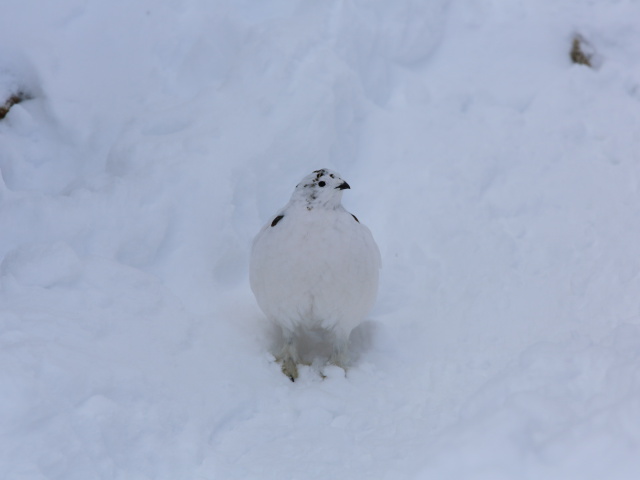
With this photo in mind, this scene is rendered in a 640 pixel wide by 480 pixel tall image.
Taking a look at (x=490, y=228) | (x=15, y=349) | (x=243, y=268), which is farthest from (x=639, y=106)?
(x=15, y=349)

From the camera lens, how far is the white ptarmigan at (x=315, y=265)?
4016mm

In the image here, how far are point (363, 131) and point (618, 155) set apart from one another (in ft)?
6.39

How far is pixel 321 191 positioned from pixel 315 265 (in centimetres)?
42

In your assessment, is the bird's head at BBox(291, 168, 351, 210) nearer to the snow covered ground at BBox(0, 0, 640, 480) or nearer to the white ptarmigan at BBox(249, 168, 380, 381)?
the white ptarmigan at BBox(249, 168, 380, 381)

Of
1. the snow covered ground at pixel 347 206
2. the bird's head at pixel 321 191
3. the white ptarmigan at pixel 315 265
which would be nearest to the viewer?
the snow covered ground at pixel 347 206

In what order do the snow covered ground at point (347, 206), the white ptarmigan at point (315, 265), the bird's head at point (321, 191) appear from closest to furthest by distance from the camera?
1. the snow covered ground at point (347, 206)
2. the white ptarmigan at point (315, 265)
3. the bird's head at point (321, 191)

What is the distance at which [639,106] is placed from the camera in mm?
6141

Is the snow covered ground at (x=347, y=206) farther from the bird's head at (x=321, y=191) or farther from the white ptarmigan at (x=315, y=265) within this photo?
the bird's head at (x=321, y=191)

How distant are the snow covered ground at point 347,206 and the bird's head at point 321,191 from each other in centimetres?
88

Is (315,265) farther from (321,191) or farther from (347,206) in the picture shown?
(347,206)

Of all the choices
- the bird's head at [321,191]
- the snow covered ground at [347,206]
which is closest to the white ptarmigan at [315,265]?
the bird's head at [321,191]

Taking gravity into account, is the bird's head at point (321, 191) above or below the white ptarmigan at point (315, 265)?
above

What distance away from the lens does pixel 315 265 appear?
4000 millimetres

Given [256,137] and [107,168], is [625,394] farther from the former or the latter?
[107,168]
